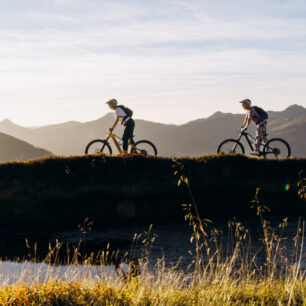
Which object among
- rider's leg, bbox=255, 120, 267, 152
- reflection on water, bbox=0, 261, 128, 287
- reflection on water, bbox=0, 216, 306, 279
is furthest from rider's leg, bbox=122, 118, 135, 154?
reflection on water, bbox=0, 261, 128, 287

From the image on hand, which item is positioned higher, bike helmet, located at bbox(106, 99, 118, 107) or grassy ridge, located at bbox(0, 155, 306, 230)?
bike helmet, located at bbox(106, 99, 118, 107)

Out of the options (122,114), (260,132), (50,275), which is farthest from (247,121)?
(50,275)

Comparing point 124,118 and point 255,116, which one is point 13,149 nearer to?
point 124,118

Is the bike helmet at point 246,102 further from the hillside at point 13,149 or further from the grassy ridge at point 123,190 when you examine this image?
the hillside at point 13,149

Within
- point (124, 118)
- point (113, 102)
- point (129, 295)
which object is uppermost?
point (113, 102)

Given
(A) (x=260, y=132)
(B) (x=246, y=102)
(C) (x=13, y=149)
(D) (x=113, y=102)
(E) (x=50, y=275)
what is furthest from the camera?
(C) (x=13, y=149)

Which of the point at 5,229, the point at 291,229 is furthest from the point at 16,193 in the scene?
the point at 291,229

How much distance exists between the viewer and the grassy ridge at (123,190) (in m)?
13.7

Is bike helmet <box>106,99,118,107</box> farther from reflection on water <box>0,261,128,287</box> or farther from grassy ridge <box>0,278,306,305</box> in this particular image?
grassy ridge <box>0,278,306,305</box>

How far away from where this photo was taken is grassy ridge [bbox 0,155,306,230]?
13.7m

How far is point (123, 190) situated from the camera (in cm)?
1433

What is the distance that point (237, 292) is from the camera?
5133 mm

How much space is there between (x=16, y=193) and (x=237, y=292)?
1039 centimetres

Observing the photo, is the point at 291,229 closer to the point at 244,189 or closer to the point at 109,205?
the point at 244,189
